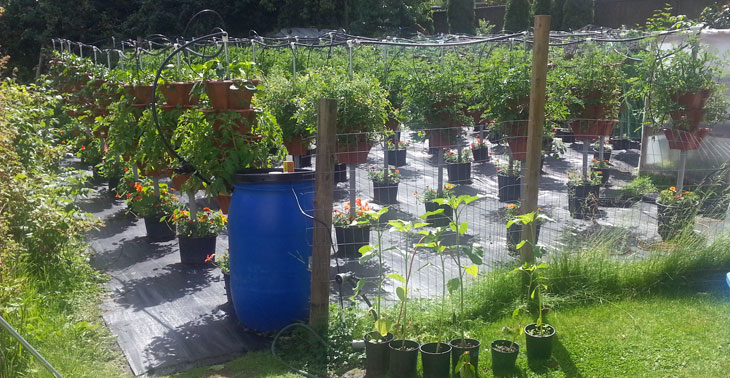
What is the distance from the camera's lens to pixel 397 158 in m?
9.84

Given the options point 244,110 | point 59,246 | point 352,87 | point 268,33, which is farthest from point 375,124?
point 268,33

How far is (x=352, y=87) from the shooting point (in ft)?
18.7

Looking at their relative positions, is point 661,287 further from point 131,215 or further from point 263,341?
point 131,215

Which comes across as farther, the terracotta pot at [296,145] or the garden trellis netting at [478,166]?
the terracotta pot at [296,145]

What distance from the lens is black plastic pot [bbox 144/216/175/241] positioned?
625cm

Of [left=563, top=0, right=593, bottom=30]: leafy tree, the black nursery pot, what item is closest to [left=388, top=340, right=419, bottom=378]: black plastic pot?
the black nursery pot

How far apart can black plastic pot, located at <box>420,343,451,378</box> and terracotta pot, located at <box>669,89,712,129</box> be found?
13.5ft

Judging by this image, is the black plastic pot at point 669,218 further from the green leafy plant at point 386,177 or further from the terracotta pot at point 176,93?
the terracotta pot at point 176,93

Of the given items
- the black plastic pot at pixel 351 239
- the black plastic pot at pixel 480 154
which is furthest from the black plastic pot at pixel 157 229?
the black plastic pot at pixel 480 154

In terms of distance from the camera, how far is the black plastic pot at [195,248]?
547 centimetres

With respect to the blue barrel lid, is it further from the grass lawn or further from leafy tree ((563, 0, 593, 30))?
leafy tree ((563, 0, 593, 30))

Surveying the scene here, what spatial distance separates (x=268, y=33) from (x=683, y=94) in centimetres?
2206

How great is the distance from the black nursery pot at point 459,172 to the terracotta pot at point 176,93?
4326 mm

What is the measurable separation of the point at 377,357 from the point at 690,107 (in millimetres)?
4388
